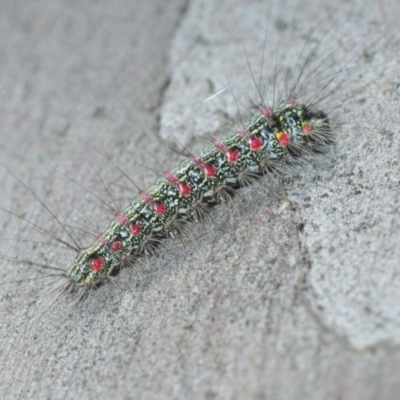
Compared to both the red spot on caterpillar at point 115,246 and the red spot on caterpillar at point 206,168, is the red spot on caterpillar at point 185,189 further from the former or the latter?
the red spot on caterpillar at point 115,246

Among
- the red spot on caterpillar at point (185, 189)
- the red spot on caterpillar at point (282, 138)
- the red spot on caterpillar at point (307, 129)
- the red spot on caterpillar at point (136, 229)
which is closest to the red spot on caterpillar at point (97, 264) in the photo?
the red spot on caterpillar at point (136, 229)

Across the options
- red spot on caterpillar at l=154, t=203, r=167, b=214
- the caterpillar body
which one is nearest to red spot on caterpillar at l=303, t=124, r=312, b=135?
the caterpillar body

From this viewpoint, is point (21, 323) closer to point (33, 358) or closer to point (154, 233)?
point (33, 358)

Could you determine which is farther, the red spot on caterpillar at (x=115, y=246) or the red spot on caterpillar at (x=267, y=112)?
the red spot on caterpillar at (x=267, y=112)

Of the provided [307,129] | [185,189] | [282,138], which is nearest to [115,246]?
[185,189]

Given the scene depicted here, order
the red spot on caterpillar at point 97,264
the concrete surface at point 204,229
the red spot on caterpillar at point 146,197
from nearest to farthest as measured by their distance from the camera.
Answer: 1. the concrete surface at point 204,229
2. the red spot on caterpillar at point 97,264
3. the red spot on caterpillar at point 146,197

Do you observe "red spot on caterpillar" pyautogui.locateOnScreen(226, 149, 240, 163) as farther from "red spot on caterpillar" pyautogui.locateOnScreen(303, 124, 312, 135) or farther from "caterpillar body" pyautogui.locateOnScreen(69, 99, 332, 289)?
"red spot on caterpillar" pyautogui.locateOnScreen(303, 124, 312, 135)

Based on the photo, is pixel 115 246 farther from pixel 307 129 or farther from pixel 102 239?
pixel 307 129

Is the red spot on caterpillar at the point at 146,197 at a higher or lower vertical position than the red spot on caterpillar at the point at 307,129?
higher
